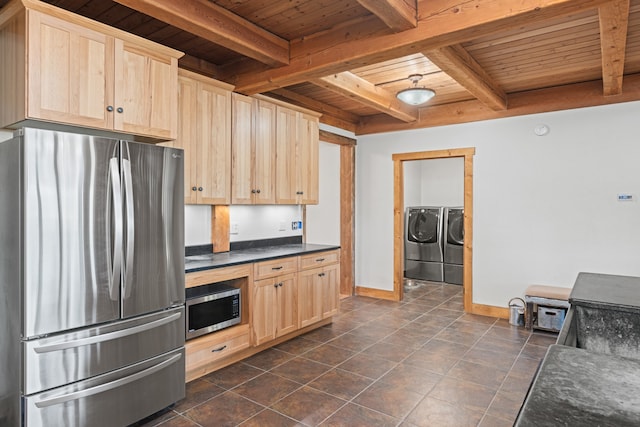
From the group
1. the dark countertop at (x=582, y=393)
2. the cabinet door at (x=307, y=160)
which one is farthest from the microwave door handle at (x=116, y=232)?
the cabinet door at (x=307, y=160)

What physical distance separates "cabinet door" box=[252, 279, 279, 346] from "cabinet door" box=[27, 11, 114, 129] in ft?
5.99

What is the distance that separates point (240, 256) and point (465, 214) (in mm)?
3083

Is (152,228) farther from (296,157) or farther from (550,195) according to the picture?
(550,195)

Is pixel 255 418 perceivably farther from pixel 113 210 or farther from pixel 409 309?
pixel 409 309

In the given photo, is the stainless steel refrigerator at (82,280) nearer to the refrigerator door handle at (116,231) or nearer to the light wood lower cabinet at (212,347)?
the refrigerator door handle at (116,231)

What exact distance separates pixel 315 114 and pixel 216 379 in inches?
119

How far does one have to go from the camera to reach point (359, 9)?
2.70 metres

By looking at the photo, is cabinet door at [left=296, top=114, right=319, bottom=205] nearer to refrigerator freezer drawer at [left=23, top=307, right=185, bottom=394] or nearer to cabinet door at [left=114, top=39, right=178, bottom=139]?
cabinet door at [left=114, top=39, right=178, bottom=139]

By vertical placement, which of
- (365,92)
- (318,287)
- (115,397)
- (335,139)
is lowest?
(115,397)

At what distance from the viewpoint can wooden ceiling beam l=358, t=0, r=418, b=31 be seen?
2.27 meters

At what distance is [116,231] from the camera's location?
2271 millimetres

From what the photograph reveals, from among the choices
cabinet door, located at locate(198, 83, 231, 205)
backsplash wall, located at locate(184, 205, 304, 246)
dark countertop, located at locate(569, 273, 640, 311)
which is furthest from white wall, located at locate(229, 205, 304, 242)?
dark countertop, located at locate(569, 273, 640, 311)

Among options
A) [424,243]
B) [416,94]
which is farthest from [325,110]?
[424,243]

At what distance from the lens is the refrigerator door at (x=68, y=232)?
6.45 feet
